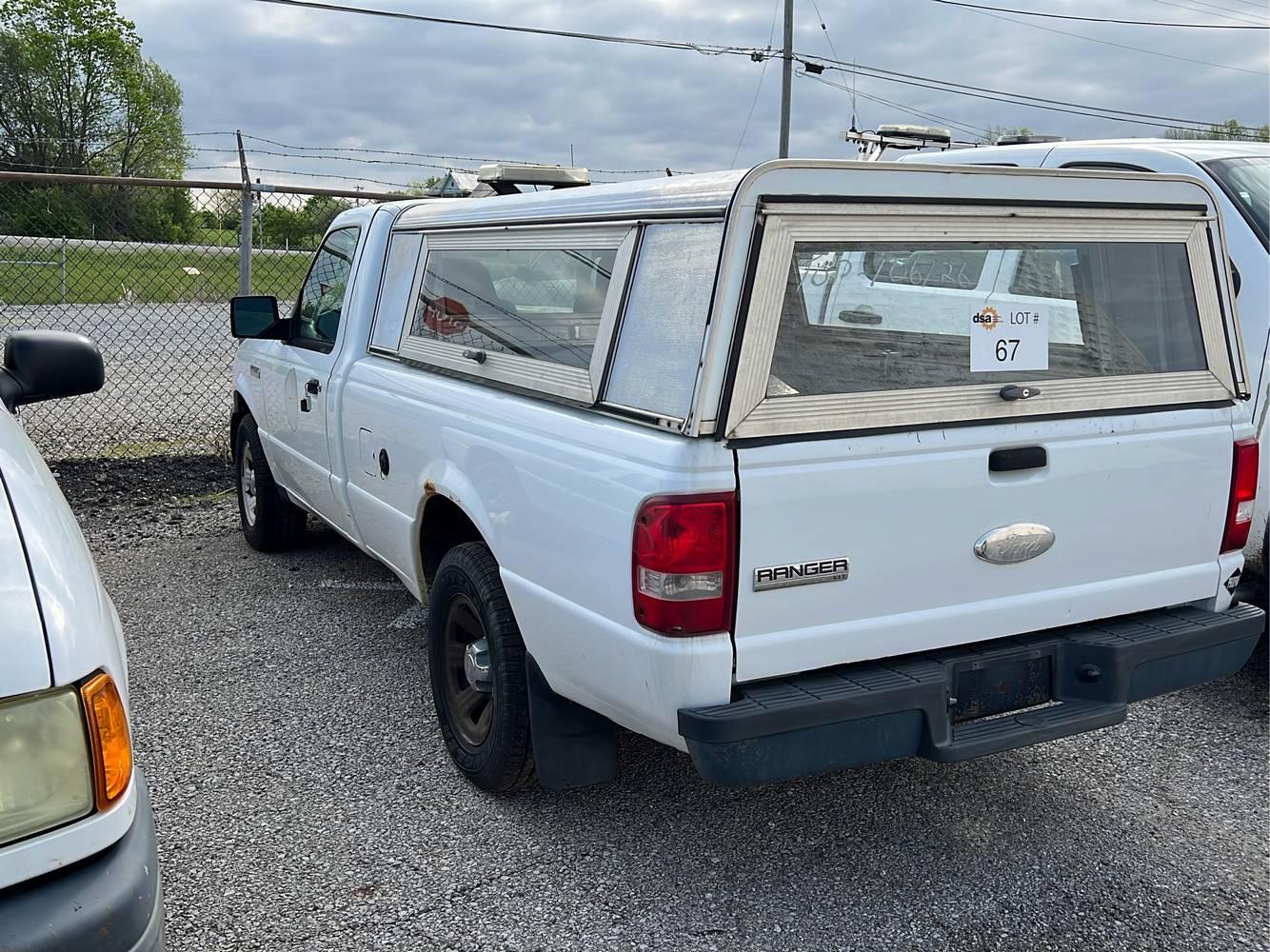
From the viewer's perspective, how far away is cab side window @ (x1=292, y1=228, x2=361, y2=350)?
191 inches

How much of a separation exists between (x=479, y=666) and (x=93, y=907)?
1.79m

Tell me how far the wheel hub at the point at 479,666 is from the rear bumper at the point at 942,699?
101 cm

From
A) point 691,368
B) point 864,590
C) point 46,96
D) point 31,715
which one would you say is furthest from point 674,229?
point 46,96

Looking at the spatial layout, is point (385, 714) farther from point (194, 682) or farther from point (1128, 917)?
point (1128, 917)

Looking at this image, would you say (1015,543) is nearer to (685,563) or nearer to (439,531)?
(685,563)

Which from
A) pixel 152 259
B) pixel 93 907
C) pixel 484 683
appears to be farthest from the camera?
pixel 152 259

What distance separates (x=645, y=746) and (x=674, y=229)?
196 cm

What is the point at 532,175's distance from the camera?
181 inches

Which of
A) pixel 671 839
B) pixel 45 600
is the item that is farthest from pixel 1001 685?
pixel 45 600

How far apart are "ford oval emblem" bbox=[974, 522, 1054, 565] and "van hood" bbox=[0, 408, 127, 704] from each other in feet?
6.70

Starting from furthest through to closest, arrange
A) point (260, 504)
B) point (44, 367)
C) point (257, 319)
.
Answer: 1. point (260, 504)
2. point (257, 319)
3. point (44, 367)

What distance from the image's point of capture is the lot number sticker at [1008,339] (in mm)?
2926

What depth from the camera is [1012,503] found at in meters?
2.92

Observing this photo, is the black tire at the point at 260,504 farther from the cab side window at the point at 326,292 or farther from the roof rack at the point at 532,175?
the roof rack at the point at 532,175
